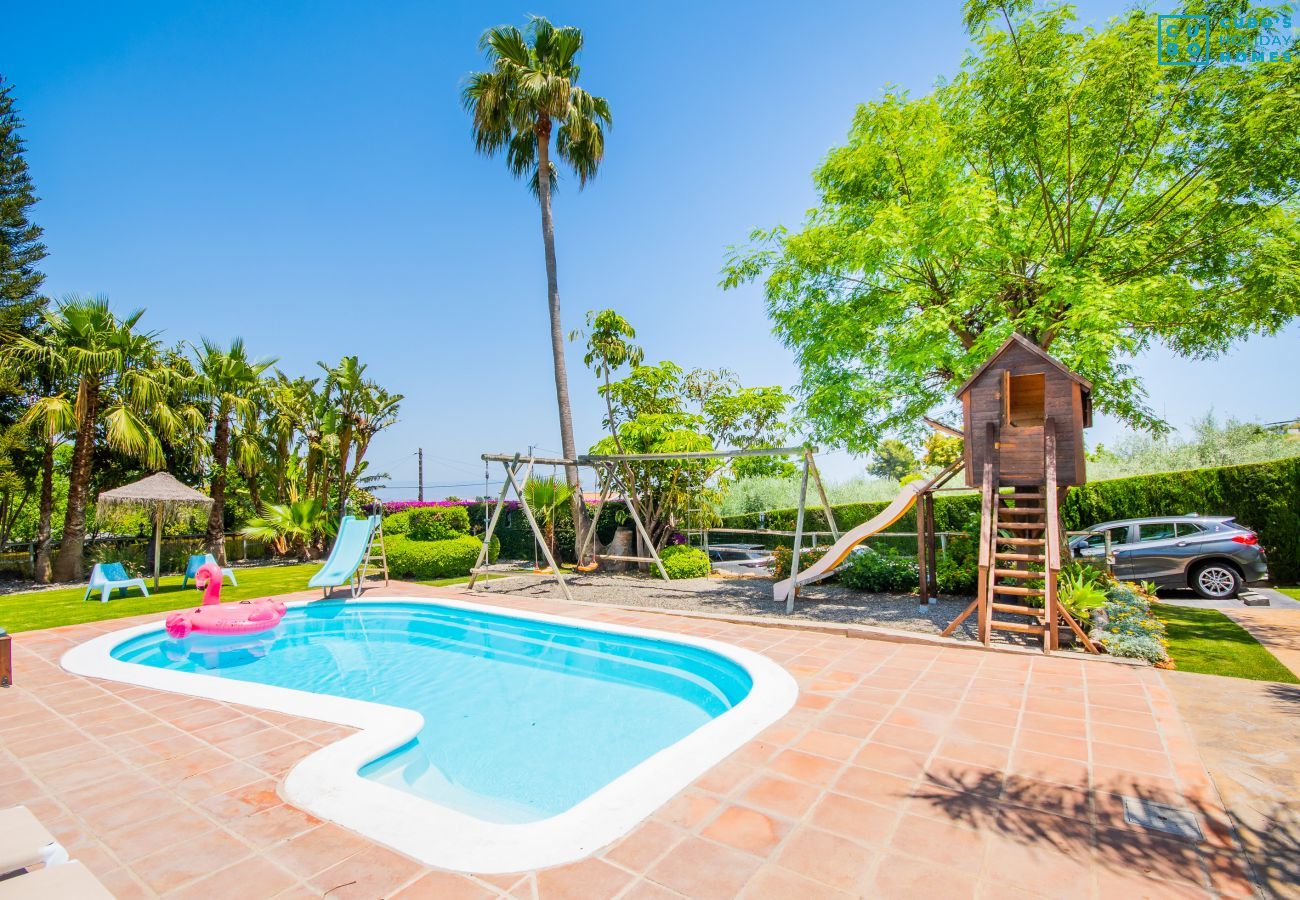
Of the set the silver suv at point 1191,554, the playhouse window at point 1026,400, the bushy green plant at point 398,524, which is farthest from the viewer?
the bushy green plant at point 398,524

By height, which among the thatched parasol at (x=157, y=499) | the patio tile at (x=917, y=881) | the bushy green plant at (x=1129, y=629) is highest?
the thatched parasol at (x=157, y=499)

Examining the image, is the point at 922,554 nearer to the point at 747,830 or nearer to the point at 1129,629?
the point at 1129,629

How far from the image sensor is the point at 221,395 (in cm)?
1683

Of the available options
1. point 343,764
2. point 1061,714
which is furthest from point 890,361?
point 343,764

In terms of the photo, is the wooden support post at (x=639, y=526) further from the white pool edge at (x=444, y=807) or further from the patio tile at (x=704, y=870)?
the patio tile at (x=704, y=870)

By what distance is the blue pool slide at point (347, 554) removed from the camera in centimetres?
1070

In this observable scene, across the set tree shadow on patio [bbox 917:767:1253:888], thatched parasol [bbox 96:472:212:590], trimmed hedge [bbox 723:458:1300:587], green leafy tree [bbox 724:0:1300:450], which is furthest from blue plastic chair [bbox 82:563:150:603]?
trimmed hedge [bbox 723:458:1300:587]

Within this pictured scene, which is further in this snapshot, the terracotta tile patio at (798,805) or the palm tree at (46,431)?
the palm tree at (46,431)

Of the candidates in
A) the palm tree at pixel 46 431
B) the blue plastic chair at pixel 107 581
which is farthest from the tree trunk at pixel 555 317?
the palm tree at pixel 46 431

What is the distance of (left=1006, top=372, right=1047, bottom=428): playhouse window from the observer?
8.25 m

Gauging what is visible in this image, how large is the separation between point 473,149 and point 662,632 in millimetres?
14731

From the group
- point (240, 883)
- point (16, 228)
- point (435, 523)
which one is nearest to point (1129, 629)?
point (240, 883)

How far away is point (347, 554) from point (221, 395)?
939 centimetres

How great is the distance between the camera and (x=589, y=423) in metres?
16.8
